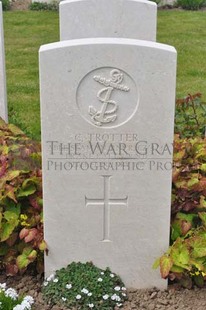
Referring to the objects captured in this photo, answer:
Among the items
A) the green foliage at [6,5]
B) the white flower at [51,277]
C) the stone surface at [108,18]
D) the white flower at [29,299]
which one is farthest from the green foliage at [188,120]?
the green foliage at [6,5]

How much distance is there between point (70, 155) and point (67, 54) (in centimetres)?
55

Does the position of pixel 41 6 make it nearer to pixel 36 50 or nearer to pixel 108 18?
pixel 36 50

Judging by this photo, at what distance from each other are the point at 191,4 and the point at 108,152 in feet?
34.6

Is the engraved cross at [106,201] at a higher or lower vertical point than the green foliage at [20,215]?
higher

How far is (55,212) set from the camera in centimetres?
334

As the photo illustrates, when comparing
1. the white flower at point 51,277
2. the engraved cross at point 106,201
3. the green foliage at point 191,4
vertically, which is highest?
the engraved cross at point 106,201

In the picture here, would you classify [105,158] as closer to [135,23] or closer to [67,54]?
[67,54]

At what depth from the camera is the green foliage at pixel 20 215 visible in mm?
3436

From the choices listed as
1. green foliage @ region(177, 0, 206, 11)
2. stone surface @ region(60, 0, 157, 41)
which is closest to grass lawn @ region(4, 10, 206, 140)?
green foliage @ region(177, 0, 206, 11)

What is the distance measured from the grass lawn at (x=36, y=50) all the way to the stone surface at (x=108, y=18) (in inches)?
49.2

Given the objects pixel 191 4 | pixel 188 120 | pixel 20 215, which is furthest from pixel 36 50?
pixel 20 215

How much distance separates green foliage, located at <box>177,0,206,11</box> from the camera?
42.8 ft

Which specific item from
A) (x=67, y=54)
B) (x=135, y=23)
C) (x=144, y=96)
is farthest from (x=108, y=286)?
(x=135, y=23)

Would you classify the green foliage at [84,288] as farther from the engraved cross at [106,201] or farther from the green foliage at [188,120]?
the green foliage at [188,120]
